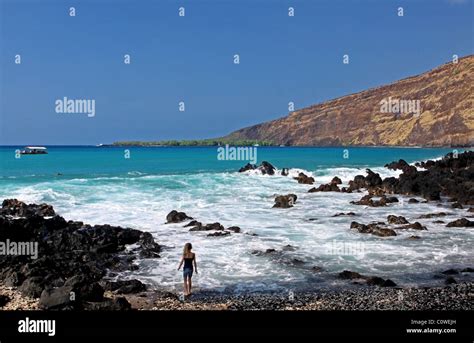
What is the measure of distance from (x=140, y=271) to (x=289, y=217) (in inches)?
397

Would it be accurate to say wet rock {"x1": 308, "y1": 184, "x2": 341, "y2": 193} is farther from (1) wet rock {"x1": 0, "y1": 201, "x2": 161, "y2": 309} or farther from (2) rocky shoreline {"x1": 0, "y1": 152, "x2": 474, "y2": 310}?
(1) wet rock {"x1": 0, "y1": 201, "x2": 161, "y2": 309}

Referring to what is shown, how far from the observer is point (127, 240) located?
16531 millimetres

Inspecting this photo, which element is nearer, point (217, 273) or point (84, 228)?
point (217, 273)

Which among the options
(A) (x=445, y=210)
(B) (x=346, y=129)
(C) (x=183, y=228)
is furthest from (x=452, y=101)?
(C) (x=183, y=228)

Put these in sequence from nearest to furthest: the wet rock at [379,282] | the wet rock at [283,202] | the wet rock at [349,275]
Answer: the wet rock at [379,282]
the wet rock at [349,275]
the wet rock at [283,202]

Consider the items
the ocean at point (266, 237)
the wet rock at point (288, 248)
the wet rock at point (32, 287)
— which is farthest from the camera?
the wet rock at point (288, 248)

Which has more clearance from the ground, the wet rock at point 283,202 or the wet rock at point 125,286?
the wet rock at point 283,202

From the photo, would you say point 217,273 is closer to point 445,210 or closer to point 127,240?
point 127,240

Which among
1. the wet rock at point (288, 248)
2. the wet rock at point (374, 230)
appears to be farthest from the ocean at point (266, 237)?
the wet rock at point (374, 230)

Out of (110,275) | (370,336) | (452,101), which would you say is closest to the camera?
(370,336)

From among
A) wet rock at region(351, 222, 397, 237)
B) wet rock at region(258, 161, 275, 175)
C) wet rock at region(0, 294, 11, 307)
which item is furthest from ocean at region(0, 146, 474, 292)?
wet rock at region(258, 161, 275, 175)

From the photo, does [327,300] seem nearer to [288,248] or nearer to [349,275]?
[349,275]

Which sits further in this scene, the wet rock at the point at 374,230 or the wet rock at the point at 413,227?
the wet rock at the point at 413,227

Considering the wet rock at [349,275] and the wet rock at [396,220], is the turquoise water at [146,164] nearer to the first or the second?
the wet rock at [396,220]
